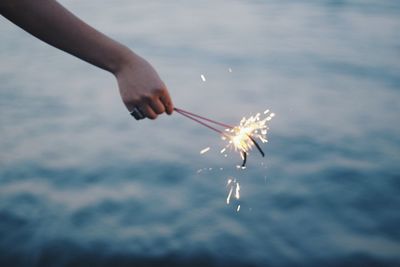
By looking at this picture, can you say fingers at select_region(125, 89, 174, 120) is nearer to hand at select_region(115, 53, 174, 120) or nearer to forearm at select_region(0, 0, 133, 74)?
hand at select_region(115, 53, 174, 120)

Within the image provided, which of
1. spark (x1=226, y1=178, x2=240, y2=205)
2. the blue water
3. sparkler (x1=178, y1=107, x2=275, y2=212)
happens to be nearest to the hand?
sparkler (x1=178, y1=107, x2=275, y2=212)

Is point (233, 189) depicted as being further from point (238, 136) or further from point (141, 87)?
point (141, 87)

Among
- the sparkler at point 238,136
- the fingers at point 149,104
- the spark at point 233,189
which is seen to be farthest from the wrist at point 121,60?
the spark at point 233,189

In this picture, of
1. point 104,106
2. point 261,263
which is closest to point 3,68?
point 104,106

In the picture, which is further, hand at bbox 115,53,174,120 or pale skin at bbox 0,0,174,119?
hand at bbox 115,53,174,120

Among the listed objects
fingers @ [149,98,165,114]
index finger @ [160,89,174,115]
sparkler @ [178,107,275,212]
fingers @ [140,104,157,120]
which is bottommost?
fingers @ [140,104,157,120]

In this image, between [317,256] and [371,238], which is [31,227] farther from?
[371,238]

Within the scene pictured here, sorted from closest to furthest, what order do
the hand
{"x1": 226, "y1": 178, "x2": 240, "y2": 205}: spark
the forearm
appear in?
1. the forearm
2. the hand
3. {"x1": 226, "y1": 178, "x2": 240, "y2": 205}: spark
